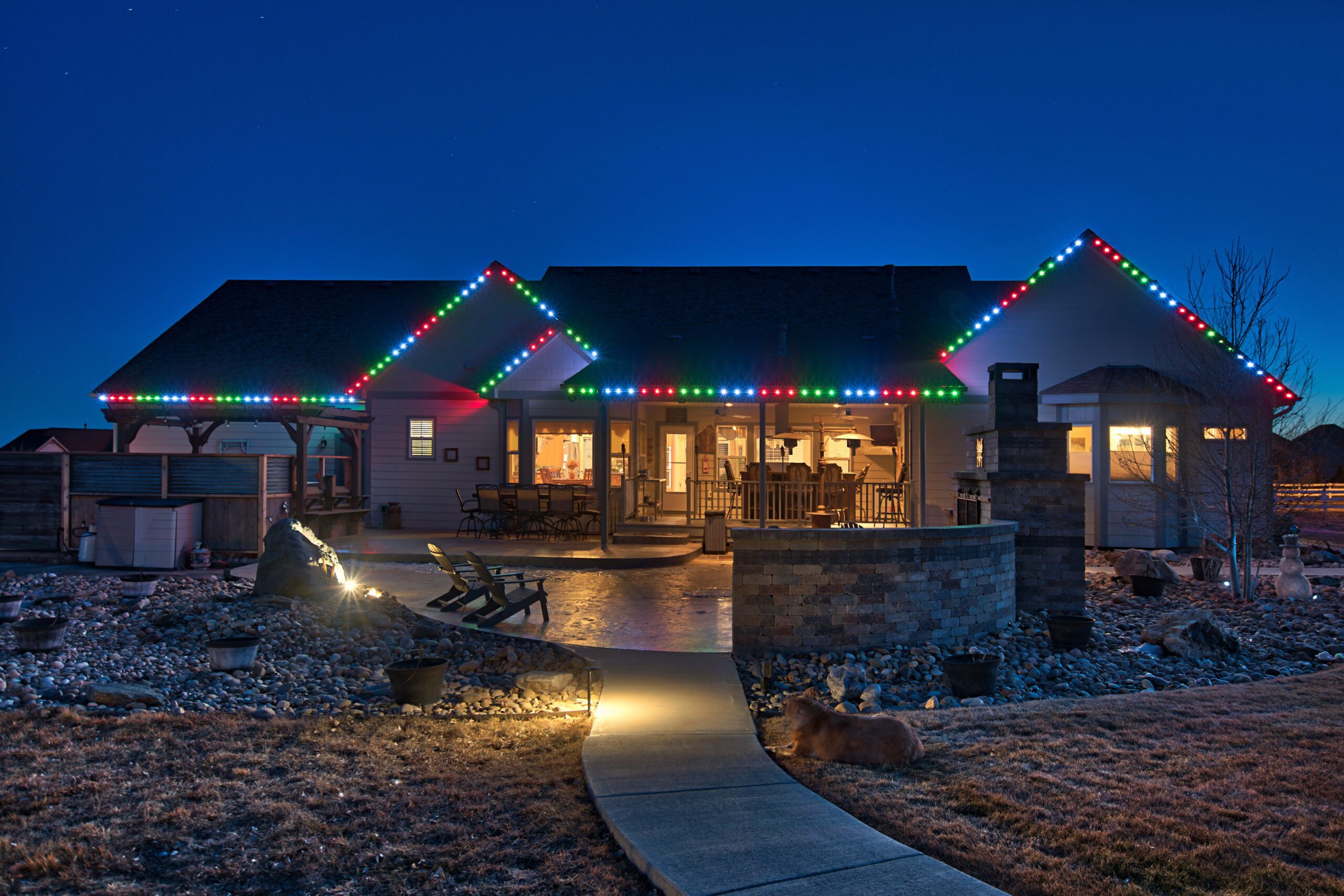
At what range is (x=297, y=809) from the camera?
4.44 metres

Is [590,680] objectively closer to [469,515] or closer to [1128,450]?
[469,515]

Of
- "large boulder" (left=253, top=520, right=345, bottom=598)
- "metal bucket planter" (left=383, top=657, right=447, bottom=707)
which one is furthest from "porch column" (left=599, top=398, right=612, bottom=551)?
"metal bucket planter" (left=383, top=657, right=447, bottom=707)

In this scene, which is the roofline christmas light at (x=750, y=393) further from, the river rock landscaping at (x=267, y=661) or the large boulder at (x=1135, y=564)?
the river rock landscaping at (x=267, y=661)

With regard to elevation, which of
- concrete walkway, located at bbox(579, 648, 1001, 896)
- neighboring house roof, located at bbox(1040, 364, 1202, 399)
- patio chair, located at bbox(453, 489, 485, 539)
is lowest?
concrete walkway, located at bbox(579, 648, 1001, 896)

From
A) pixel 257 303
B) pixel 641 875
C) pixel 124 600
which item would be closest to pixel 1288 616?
pixel 641 875

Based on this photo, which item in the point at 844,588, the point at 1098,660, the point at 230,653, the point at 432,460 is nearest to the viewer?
the point at 230,653

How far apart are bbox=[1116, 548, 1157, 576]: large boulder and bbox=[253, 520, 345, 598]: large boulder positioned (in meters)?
10.9

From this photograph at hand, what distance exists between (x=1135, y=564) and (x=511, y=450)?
11.7 metres

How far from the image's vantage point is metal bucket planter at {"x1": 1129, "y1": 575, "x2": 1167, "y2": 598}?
471 inches

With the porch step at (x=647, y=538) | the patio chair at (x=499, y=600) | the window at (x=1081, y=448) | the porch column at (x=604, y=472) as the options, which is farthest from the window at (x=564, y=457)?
the window at (x=1081, y=448)

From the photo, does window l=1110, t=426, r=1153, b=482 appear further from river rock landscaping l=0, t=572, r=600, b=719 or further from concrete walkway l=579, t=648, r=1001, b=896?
concrete walkway l=579, t=648, r=1001, b=896

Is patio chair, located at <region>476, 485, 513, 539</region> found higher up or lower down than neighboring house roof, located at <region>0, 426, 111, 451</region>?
lower down

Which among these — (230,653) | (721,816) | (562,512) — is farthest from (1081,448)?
(230,653)

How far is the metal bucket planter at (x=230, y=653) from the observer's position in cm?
745
